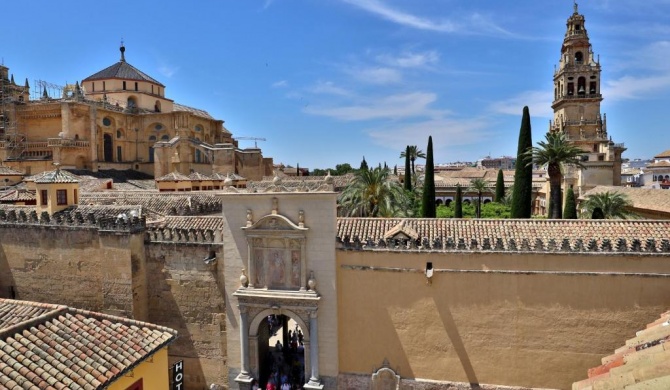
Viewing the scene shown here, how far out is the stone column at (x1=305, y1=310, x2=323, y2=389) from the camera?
13211mm

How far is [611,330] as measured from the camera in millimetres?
11633

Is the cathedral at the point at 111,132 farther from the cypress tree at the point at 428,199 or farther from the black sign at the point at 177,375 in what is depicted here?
the black sign at the point at 177,375

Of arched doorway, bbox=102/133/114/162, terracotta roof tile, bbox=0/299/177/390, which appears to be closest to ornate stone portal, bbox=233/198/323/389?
terracotta roof tile, bbox=0/299/177/390

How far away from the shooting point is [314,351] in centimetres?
1327

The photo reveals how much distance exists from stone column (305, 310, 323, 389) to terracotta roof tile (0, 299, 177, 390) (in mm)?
5445

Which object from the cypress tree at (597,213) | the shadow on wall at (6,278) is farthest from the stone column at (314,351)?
the cypress tree at (597,213)

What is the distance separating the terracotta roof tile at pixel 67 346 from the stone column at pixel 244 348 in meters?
5.22

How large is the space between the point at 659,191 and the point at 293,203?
Result: 84.5 feet

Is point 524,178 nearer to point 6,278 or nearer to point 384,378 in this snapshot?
point 384,378

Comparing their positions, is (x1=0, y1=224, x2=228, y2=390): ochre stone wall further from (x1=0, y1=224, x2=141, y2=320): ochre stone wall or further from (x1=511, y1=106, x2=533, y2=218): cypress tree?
(x1=511, y1=106, x2=533, y2=218): cypress tree

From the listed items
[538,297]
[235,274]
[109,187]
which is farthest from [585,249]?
[109,187]

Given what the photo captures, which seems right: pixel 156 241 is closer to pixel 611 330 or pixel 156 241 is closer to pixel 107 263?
pixel 107 263

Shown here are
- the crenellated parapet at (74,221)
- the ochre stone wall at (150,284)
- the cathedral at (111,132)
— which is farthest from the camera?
the cathedral at (111,132)

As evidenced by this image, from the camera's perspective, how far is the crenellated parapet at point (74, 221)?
1468 centimetres
